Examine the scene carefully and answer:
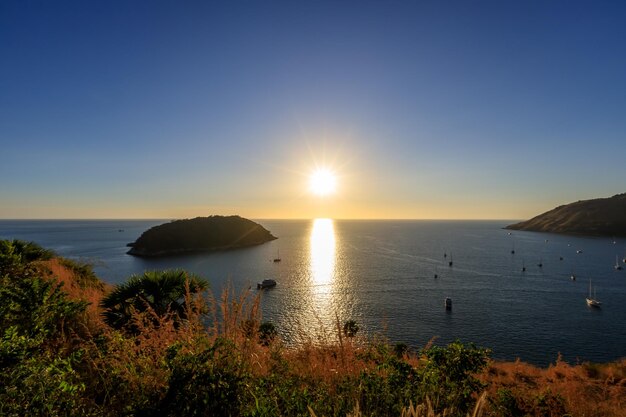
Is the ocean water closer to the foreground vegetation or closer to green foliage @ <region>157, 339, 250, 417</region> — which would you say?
the foreground vegetation

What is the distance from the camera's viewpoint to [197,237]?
13475cm

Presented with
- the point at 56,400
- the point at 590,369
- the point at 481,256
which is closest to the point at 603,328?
the point at 590,369

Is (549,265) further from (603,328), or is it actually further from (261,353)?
(261,353)

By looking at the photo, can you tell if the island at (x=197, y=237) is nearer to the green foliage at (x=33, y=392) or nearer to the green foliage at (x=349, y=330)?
the green foliage at (x=349, y=330)

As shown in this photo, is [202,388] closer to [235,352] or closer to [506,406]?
[235,352]

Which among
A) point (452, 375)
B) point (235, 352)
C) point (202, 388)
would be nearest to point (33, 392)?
point (202, 388)

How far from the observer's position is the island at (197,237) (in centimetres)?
12200

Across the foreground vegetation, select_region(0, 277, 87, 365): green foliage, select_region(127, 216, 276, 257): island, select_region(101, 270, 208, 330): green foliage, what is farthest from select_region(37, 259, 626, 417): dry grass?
select_region(127, 216, 276, 257): island

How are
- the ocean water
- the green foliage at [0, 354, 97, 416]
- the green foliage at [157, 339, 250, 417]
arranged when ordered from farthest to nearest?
the ocean water
the green foliage at [157, 339, 250, 417]
the green foliage at [0, 354, 97, 416]

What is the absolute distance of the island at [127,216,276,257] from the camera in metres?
122

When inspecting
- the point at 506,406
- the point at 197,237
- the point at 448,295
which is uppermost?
the point at 506,406

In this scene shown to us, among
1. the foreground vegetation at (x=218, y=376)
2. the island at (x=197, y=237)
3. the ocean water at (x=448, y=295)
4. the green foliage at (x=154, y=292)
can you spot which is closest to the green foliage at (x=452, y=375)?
the foreground vegetation at (x=218, y=376)

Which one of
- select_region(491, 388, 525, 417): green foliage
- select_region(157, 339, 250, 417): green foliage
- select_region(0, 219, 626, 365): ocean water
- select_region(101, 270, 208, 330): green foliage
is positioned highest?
select_region(157, 339, 250, 417): green foliage

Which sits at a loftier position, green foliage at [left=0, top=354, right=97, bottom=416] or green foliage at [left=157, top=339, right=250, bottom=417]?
green foliage at [left=0, top=354, right=97, bottom=416]
